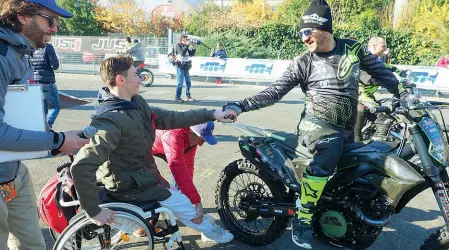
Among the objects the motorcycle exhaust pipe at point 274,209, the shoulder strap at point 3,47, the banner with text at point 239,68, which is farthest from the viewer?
the banner with text at point 239,68

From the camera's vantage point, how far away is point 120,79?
2.57m

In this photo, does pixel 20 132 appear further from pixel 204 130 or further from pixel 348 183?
pixel 348 183

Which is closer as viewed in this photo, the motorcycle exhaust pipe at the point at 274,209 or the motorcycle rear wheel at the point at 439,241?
the motorcycle rear wheel at the point at 439,241

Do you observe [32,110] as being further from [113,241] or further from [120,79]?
[113,241]

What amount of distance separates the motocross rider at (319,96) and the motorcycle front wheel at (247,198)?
312 mm

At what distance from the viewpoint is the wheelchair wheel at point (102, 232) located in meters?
2.49

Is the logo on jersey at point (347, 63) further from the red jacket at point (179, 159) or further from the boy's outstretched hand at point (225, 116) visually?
the red jacket at point (179, 159)

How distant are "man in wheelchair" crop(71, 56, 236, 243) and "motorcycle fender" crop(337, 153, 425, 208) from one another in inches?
40.2

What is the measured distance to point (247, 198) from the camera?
3.39 metres

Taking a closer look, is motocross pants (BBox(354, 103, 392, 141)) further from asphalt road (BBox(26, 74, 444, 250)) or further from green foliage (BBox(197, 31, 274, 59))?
green foliage (BBox(197, 31, 274, 59))

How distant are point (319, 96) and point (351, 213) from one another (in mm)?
936

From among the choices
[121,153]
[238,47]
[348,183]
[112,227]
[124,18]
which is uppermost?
[124,18]

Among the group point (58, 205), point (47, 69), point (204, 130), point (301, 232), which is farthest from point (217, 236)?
point (47, 69)

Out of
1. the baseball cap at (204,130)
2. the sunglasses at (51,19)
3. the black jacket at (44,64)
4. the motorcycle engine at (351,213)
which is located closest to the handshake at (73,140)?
the sunglasses at (51,19)
